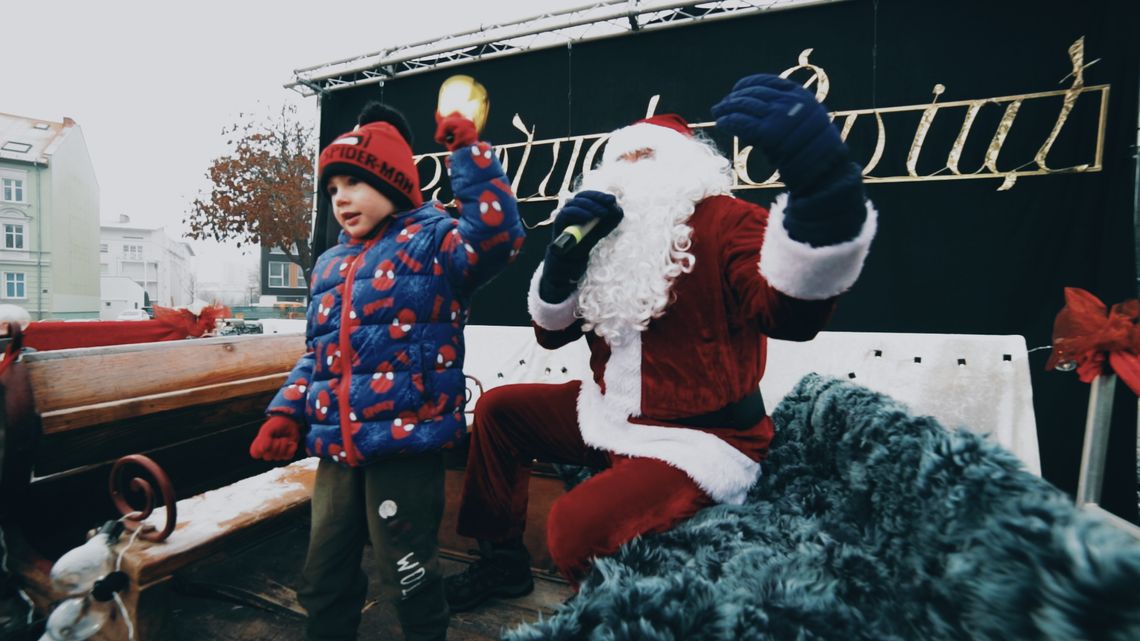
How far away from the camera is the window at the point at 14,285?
74.2 ft

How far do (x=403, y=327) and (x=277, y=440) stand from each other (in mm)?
499

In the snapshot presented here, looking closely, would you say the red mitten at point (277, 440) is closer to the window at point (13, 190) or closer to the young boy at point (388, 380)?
the young boy at point (388, 380)

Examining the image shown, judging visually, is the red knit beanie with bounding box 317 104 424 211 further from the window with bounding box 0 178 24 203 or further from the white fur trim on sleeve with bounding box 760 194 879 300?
the window with bounding box 0 178 24 203

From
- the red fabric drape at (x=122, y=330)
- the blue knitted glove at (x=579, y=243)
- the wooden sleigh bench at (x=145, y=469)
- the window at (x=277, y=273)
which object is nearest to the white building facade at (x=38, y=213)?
the window at (x=277, y=273)

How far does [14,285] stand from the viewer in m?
23.0

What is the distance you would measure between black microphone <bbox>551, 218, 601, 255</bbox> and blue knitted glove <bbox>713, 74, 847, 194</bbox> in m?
0.45

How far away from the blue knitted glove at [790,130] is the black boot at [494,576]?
1568 millimetres

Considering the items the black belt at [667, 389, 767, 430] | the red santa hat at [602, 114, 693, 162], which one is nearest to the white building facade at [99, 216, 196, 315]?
the red santa hat at [602, 114, 693, 162]

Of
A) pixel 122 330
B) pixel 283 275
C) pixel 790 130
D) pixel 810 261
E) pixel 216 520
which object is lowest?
pixel 216 520

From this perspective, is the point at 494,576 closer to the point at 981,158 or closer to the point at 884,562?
the point at 884,562

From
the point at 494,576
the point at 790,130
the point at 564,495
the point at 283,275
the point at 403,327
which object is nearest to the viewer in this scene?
the point at 790,130

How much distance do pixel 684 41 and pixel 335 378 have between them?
3473 millimetres

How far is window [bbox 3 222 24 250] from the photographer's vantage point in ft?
74.0

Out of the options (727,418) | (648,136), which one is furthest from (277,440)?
A: (648,136)
